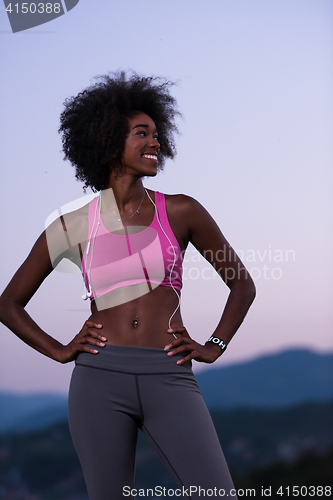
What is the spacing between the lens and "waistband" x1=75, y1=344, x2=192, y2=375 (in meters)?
1.57

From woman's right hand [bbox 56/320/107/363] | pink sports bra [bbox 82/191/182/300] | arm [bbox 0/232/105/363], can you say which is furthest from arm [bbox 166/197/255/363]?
arm [bbox 0/232/105/363]

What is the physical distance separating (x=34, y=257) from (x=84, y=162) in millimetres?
453

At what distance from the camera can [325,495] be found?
329 centimetres

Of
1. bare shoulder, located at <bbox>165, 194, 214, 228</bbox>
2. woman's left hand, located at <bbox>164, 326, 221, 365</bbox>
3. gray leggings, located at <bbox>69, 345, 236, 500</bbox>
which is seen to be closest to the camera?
gray leggings, located at <bbox>69, 345, 236, 500</bbox>

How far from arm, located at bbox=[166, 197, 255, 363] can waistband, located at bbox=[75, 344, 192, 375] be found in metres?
0.21

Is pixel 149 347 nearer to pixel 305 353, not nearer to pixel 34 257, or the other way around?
pixel 34 257

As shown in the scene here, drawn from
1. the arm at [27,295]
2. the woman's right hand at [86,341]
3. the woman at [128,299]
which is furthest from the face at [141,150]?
the woman's right hand at [86,341]

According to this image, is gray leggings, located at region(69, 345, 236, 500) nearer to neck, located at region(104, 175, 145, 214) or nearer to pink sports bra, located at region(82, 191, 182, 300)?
pink sports bra, located at region(82, 191, 182, 300)

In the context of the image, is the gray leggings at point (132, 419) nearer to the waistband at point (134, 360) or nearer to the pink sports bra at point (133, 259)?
the waistband at point (134, 360)

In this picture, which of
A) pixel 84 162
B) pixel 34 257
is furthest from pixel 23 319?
pixel 84 162

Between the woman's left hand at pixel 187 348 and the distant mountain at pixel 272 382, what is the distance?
72.8 inches

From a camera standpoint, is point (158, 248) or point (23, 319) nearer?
point (158, 248)

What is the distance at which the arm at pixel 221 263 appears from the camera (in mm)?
1828

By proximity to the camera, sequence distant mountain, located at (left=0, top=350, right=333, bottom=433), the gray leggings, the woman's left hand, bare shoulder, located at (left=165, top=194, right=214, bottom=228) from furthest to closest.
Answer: distant mountain, located at (left=0, top=350, right=333, bottom=433) → bare shoulder, located at (left=165, top=194, right=214, bottom=228) → the woman's left hand → the gray leggings
